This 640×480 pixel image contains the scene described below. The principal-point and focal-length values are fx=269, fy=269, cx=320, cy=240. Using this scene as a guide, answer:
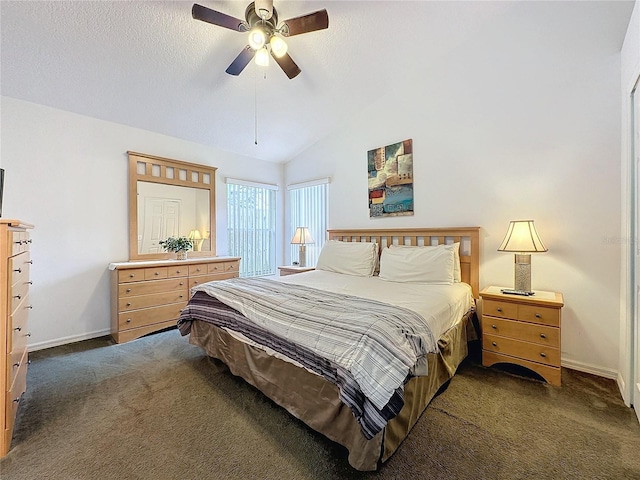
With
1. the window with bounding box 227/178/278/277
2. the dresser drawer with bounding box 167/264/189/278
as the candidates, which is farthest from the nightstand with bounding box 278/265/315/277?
the dresser drawer with bounding box 167/264/189/278

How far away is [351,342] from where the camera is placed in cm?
132

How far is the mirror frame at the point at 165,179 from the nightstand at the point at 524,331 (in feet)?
11.8

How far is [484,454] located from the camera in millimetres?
1419

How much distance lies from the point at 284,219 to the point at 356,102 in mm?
2361

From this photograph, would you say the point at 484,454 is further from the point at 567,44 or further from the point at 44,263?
the point at 44,263

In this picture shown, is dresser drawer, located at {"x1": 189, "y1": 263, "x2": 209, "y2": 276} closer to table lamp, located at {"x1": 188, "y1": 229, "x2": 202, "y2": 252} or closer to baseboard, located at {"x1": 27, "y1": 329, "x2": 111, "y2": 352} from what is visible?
table lamp, located at {"x1": 188, "y1": 229, "x2": 202, "y2": 252}

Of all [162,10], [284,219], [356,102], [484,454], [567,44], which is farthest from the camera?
[284,219]

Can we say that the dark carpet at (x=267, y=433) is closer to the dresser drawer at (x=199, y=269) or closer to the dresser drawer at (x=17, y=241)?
the dresser drawer at (x=17, y=241)

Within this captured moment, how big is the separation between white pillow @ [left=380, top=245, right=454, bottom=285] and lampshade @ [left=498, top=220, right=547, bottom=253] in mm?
504

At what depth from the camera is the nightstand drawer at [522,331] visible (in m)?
2.04

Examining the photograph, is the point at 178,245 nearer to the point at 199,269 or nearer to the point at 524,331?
the point at 199,269

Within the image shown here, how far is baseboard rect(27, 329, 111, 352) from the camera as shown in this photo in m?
2.71

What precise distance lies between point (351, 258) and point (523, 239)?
1.69 meters

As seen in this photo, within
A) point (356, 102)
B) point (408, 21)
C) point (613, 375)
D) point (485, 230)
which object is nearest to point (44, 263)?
point (356, 102)
